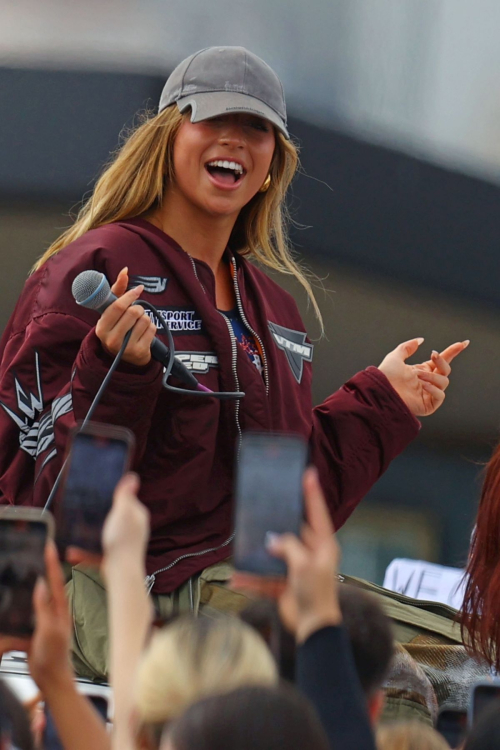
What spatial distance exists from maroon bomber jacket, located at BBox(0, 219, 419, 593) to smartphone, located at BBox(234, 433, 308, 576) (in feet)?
2.46

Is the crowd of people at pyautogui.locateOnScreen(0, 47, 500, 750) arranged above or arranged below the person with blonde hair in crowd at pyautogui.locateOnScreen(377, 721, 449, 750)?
above

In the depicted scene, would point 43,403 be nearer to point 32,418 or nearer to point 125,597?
point 32,418

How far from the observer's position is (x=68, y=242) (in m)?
2.43

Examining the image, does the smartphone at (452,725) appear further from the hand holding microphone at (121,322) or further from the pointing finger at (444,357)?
the pointing finger at (444,357)

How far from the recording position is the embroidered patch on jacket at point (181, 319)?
7.34 feet

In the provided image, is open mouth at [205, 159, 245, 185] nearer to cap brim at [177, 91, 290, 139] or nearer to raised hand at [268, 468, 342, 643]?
cap brim at [177, 91, 290, 139]

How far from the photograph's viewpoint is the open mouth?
7.75 feet

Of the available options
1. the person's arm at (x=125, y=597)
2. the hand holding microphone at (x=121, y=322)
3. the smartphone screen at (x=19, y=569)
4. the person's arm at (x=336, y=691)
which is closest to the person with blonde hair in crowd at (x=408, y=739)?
the person's arm at (x=336, y=691)

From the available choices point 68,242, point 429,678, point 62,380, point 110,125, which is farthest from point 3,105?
point 429,678

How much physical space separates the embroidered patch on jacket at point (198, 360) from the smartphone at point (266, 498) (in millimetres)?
974

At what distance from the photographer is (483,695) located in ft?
4.54

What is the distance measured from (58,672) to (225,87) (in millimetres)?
1430

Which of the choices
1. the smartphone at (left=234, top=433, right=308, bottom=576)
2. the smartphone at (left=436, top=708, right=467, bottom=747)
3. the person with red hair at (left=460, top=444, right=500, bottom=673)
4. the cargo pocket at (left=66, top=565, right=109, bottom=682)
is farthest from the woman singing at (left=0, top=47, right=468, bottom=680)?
the smartphone at (left=234, top=433, right=308, bottom=576)

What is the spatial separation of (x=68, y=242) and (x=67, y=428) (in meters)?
0.53
